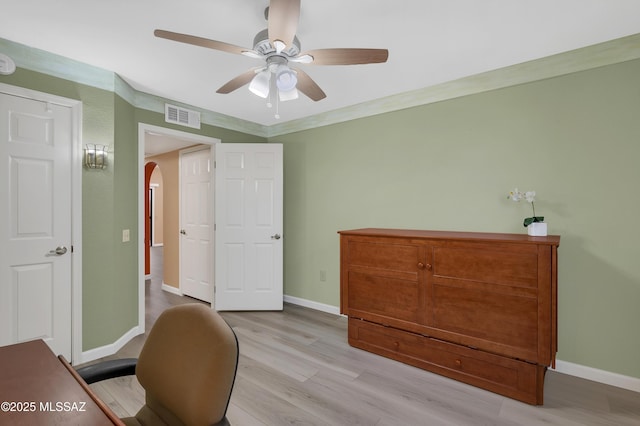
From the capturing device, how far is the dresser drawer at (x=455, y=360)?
2150 mm

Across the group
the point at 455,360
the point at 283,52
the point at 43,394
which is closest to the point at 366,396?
the point at 455,360

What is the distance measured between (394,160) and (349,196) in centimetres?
71

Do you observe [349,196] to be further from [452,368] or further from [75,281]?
[75,281]

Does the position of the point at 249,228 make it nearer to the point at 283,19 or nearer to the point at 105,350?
the point at 105,350

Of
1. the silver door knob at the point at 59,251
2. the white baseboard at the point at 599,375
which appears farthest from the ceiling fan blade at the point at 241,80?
the white baseboard at the point at 599,375

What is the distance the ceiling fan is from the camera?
1.53m

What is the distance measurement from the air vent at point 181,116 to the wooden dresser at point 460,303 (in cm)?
231

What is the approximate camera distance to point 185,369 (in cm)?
110

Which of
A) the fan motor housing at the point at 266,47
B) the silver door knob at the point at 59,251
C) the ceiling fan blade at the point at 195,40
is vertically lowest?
the silver door knob at the point at 59,251

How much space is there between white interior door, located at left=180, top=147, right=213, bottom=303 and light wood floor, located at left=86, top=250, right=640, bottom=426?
5.13 ft

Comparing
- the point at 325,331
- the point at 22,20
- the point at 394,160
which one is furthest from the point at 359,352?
the point at 22,20

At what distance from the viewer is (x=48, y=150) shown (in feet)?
8.14

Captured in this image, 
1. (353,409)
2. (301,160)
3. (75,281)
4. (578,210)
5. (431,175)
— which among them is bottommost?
(353,409)

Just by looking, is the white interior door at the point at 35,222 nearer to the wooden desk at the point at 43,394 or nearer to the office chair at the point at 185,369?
the wooden desk at the point at 43,394
